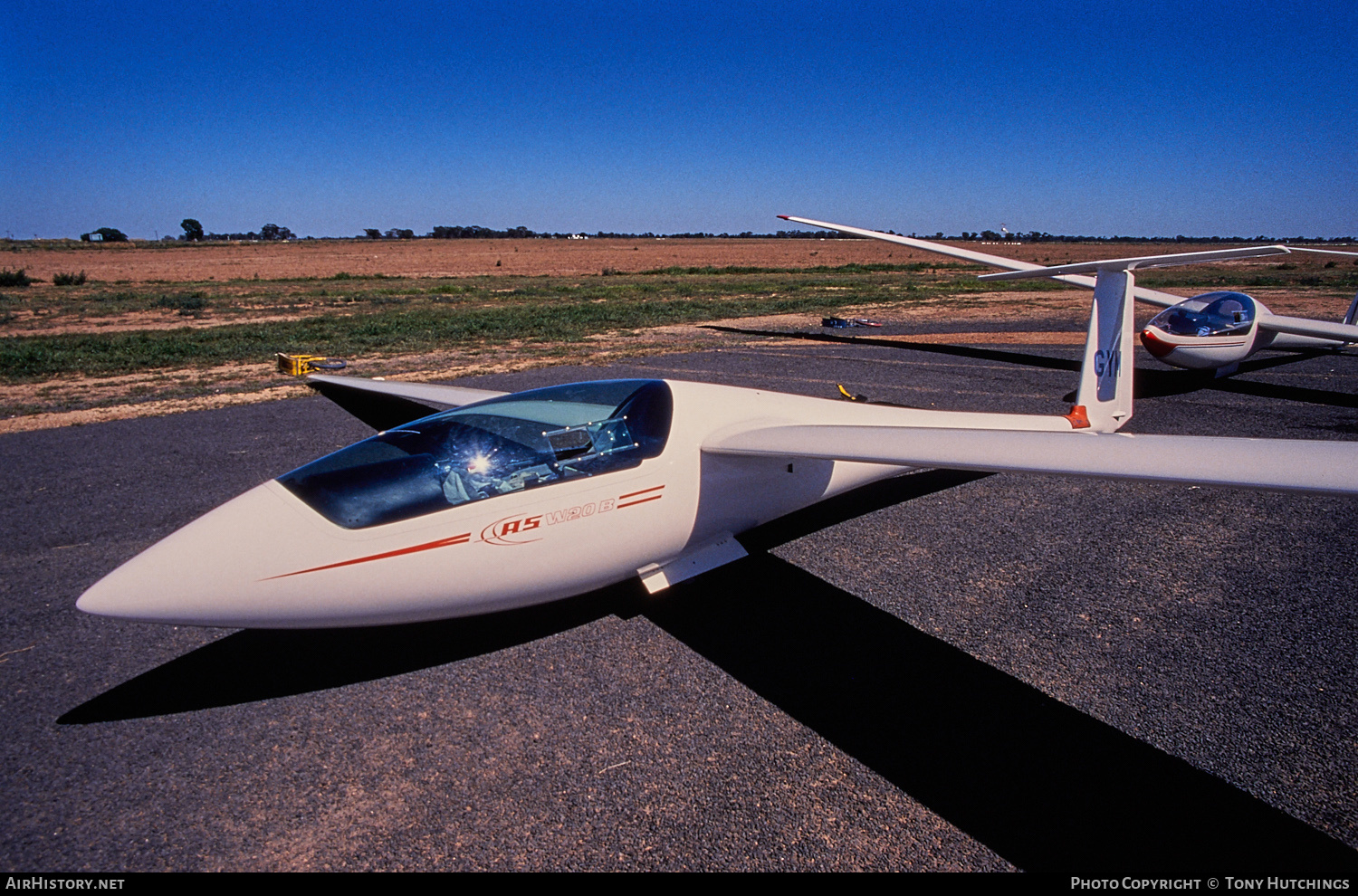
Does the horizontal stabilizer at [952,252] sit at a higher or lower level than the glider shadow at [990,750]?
higher

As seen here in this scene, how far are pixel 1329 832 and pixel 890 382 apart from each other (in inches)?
473

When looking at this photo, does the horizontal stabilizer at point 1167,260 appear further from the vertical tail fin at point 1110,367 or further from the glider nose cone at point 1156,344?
the glider nose cone at point 1156,344

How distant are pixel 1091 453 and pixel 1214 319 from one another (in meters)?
13.5

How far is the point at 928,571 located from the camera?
6.12 m

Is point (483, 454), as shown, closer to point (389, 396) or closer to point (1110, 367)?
point (389, 396)

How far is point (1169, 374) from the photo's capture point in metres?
16.4

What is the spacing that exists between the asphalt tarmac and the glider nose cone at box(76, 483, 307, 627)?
2.92 ft

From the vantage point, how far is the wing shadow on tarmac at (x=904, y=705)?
3320 millimetres

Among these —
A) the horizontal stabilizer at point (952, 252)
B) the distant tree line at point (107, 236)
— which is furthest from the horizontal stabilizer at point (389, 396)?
the distant tree line at point (107, 236)

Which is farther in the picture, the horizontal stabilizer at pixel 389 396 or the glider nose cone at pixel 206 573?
the horizontal stabilizer at pixel 389 396

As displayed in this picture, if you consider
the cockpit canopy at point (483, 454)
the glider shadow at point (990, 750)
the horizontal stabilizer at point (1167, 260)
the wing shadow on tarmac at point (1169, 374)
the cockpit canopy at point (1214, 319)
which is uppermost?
the horizontal stabilizer at point (1167, 260)

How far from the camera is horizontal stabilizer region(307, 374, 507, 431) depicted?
8.50m

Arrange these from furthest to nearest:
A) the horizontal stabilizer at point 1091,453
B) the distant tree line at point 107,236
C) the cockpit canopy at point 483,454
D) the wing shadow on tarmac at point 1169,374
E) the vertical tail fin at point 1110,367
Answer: the distant tree line at point 107,236, the wing shadow on tarmac at point 1169,374, the vertical tail fin at point 1110,367, the cockpit canopy at point 483,454, the horizontal stabilizer at point 1091,453

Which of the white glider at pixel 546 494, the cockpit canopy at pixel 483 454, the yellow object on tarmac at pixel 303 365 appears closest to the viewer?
the white glider at pixel 546 494
